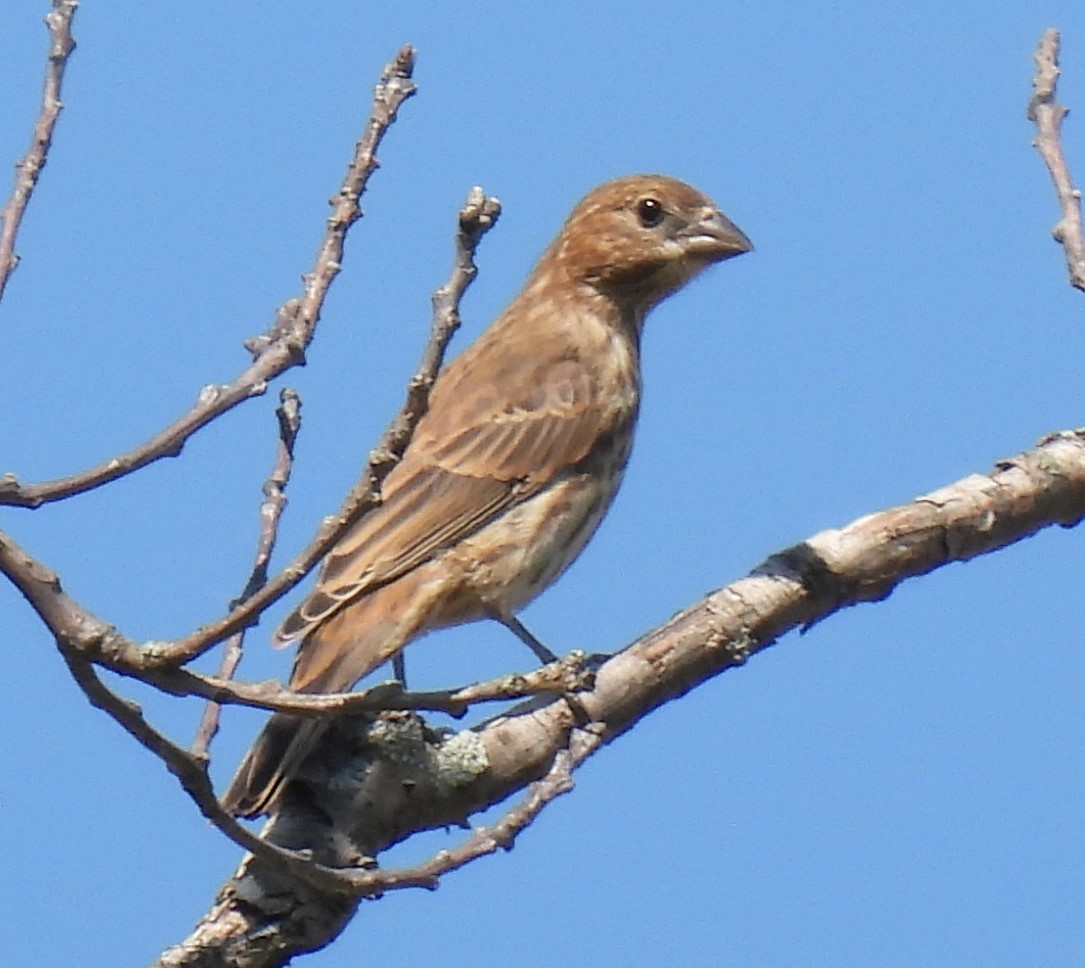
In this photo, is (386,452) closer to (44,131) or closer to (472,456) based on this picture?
(44,131)

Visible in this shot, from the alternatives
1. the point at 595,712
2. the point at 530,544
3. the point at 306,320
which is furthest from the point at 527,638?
the point at 306,320

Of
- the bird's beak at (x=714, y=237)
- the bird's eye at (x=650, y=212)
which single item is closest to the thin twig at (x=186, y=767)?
the bird's beak at (x=714, y=237)

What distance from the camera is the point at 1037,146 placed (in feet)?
15.2

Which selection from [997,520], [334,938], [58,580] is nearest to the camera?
[58,580]

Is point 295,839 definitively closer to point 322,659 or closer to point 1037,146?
point 322,659

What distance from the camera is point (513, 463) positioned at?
18.9 ft

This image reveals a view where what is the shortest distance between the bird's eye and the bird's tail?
1910 mm

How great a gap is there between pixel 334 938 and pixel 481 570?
183 centimetres

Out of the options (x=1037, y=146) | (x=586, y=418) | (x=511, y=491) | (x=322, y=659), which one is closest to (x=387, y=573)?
(x=322, y=659)

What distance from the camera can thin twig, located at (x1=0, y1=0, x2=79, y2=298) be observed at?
3.39 m

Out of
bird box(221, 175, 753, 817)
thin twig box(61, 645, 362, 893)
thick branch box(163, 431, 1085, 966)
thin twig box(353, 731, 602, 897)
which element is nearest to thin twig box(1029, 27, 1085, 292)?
thick branch box(163, 431, 1085, 966)

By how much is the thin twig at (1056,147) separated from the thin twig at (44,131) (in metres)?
2.22

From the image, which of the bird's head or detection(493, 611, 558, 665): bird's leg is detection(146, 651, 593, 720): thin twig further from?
the bird's head

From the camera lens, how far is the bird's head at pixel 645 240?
653 cm
